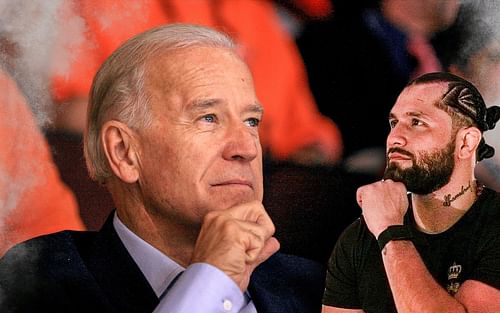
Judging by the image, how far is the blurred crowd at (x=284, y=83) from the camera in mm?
1702

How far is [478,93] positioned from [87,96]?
814 millimetres

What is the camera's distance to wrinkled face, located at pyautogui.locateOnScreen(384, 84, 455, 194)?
169cm

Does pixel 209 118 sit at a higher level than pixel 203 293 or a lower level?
higher

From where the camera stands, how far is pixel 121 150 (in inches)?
62.2

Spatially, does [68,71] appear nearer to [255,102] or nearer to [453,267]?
[255,102]

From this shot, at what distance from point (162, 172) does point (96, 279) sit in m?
0.24

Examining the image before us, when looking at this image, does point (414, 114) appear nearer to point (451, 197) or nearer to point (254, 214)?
point (451, 197)

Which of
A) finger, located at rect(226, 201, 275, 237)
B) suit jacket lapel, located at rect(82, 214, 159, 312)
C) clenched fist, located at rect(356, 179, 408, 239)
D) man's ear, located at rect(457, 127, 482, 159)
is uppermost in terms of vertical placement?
man's ear, located at rect(457, 127, 482, 159)

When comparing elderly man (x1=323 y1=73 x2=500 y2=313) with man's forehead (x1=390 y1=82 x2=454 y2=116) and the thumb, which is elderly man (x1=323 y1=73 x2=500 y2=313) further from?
the thumb

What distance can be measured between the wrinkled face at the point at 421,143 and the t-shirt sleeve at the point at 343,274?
15 centimetres

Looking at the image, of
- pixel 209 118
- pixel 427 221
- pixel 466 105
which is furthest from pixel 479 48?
pixel 209 118

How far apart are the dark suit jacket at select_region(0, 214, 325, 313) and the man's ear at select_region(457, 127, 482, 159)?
378 mm

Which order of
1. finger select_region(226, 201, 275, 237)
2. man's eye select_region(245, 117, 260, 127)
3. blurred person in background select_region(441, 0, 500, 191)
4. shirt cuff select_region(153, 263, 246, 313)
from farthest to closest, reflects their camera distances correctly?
blurred person in background select_region(441, 0, 500, 191) < man's eye select_region(245, 117, 260, 127) < finger select_region(226, 201, 275, 237) < shirt cuff select_region(153, 263, 246, 313)

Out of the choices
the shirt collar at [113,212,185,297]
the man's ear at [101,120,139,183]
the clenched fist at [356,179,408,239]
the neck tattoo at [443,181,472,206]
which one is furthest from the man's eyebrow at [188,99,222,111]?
the neck tattoo at [443,181,472,206]
